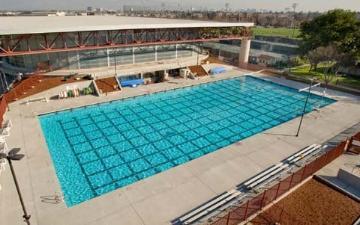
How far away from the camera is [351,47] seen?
37094 mm

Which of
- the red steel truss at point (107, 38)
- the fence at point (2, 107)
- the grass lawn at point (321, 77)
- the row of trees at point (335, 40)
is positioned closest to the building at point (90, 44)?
the red steel truss at point (107, 38)

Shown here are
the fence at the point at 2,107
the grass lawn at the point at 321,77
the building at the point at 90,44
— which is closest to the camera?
the fence at the point at 2,107

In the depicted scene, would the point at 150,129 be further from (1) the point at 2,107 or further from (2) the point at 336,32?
(2) the point at 336,32

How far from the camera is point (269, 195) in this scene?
48.2 ft

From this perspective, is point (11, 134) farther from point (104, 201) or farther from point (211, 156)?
point (211, 156)

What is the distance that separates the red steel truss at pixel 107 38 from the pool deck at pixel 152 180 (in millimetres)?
8180

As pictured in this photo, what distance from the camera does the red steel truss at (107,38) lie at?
28328 mm

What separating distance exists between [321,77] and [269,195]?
32.0 m

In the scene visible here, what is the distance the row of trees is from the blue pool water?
8.17 meters

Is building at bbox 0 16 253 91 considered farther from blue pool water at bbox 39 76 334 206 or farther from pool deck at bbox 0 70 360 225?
pool deck at bbox 0 70 360 225

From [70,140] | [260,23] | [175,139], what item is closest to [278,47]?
[175,139]

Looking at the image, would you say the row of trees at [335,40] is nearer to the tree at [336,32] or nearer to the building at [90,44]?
the tree at [336,32]

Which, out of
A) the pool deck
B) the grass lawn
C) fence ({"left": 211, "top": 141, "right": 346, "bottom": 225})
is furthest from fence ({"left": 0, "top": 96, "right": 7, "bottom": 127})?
the grass lawn

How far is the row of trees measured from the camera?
120 feet
